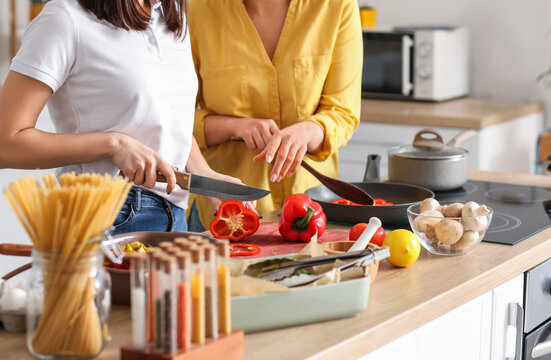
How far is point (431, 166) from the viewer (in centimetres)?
193

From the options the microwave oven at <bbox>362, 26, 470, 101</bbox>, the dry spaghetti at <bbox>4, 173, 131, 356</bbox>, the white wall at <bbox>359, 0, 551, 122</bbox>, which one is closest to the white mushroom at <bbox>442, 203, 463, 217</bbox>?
the dry spaghetti at <bbox>4, 173, 131, 356</bbox>

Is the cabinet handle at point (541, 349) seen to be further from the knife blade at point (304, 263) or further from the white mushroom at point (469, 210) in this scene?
the knife blade at point (304, 263)

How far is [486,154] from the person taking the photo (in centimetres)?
312

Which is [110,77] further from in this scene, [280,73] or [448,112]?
[448,112]

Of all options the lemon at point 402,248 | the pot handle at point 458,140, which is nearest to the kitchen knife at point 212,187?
the lemon at point 402,248

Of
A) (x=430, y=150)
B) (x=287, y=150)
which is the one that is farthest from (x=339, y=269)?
(x=430, y=150)

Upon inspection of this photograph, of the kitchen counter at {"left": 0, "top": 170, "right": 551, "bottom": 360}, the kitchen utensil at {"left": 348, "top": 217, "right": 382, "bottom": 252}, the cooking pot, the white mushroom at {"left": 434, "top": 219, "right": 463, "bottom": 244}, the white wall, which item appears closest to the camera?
the kitchen counter at {"left": 0, "top": 170, "right": 551, "bottom": 360}

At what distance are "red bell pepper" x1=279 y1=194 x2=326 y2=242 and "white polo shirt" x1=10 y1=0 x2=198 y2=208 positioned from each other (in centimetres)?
25

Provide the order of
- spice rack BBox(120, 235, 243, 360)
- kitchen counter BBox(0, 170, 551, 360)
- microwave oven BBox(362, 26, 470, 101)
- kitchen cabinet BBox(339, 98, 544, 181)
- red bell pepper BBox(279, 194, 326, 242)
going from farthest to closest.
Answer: microwave oven BBox(362, 26, 470, 101) → kitchen cabinet BBox(339, 98, 544, 181) → red bell pepper BBox(279, 194, 326, 242) → kitchen counter BBox(0, 170, 551, 360) → spice rack BBox(120, 235, 243, 360)

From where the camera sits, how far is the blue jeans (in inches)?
59.3

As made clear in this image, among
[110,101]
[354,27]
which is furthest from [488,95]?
[110,101]

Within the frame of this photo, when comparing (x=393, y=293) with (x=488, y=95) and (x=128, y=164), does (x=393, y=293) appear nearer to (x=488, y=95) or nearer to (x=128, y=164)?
(x=128, y=164)

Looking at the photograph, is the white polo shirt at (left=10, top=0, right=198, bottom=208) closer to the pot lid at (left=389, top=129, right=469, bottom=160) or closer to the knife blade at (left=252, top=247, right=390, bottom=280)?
the knife blade at (left=252, top=247, right=390, bottom=280)

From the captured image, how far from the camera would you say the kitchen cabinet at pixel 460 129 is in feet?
10.2
